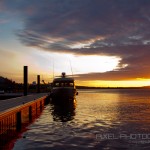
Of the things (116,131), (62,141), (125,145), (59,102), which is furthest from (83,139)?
(59,102)

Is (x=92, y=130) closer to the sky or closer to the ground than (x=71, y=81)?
closer to the ground

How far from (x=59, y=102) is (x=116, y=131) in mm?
29083

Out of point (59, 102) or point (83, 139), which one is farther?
point (59, 102)

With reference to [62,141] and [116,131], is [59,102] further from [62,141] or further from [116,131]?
[62,141]

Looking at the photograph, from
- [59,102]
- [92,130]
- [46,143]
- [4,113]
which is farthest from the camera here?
[59,102]

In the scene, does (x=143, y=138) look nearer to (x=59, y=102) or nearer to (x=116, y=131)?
(x=116, y=131)

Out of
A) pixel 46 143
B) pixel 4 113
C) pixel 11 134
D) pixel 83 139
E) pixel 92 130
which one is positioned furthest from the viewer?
pixel 92 130

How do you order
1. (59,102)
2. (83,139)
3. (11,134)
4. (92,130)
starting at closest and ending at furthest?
(83,139) → (11,134) → (92,130) → (59,102)

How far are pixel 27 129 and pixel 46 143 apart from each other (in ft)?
18.6

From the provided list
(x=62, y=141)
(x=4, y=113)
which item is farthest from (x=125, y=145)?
(x=4, y=113)

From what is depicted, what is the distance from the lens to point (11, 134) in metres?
20.6

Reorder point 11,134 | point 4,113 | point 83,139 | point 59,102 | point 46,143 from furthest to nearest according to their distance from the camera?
point 59,102 → point 11,134 → point 83,139 → point 46,143 → point 4,113

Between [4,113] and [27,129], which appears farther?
[27,129]

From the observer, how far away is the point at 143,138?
19.8 meters
